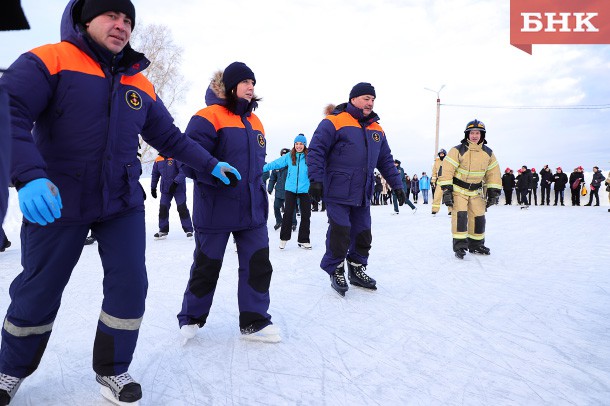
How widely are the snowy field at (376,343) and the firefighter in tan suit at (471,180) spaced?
0.89 metres

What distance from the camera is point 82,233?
1.79 metres

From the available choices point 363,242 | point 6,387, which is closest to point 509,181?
point 363,242

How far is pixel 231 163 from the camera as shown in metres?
2.66

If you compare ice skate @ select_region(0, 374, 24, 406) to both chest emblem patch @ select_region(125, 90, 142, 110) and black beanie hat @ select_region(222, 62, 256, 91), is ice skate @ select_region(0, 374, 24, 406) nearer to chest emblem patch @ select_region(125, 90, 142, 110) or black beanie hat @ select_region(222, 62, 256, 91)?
chest emblem patch @ select_region(125, 90, 142, 110)

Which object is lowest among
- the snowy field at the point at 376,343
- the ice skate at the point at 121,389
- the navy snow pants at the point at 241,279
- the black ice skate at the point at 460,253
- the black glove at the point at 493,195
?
the snowy field at the point at 376,343

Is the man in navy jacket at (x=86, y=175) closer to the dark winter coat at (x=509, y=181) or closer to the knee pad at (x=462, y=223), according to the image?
the knee pad at (x=462, y=223)

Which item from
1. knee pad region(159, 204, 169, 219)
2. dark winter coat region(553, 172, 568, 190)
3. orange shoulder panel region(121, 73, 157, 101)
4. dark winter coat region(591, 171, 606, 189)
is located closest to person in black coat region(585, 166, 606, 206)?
dark winter coat region(591, 171, 606, 189)

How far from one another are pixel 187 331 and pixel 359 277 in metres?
1.83

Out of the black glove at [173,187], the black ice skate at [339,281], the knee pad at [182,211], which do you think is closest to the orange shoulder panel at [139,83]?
the black ice skate at [339,281]

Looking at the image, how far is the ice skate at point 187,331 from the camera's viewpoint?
2.60 m

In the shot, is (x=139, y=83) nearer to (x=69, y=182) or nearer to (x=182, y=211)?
(x=69, y=182)

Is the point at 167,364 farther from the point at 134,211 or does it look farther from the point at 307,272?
the point at 307,272

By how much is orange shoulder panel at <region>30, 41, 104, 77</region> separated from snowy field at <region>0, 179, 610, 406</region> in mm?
1432

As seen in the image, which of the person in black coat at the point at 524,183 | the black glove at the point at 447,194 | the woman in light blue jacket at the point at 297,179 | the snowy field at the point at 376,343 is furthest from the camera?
the person in black coat at the point at 524,183
